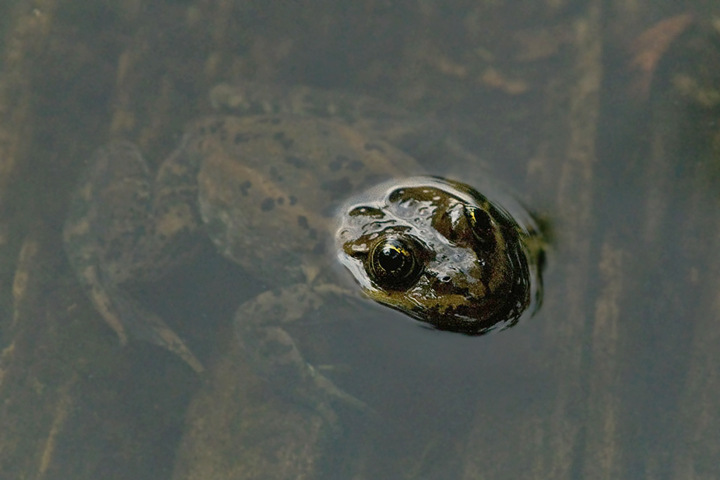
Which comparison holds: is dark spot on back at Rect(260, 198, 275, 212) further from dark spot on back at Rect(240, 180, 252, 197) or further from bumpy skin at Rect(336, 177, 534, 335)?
bumpy skin at Rect(336, 177, 534, 335)

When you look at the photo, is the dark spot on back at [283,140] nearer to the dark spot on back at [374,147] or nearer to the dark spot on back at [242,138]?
the dark spot on back at [242,138]

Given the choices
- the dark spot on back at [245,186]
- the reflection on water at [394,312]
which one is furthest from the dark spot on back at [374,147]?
the dark spot on back at [245,186]

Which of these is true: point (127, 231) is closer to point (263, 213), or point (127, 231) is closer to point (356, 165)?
point (263, 213)

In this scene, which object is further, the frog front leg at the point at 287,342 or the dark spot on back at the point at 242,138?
the dark spot on back at the point at 242,138

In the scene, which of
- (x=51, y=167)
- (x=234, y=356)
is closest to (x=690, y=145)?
(x=234, y=356)

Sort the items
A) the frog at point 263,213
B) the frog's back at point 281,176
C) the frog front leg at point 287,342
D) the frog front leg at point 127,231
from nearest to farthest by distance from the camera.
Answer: the frog front leg at point 287,342
the frog at point 263,213
the frog's back at point 281,176
the frog front leg at point 127,231
